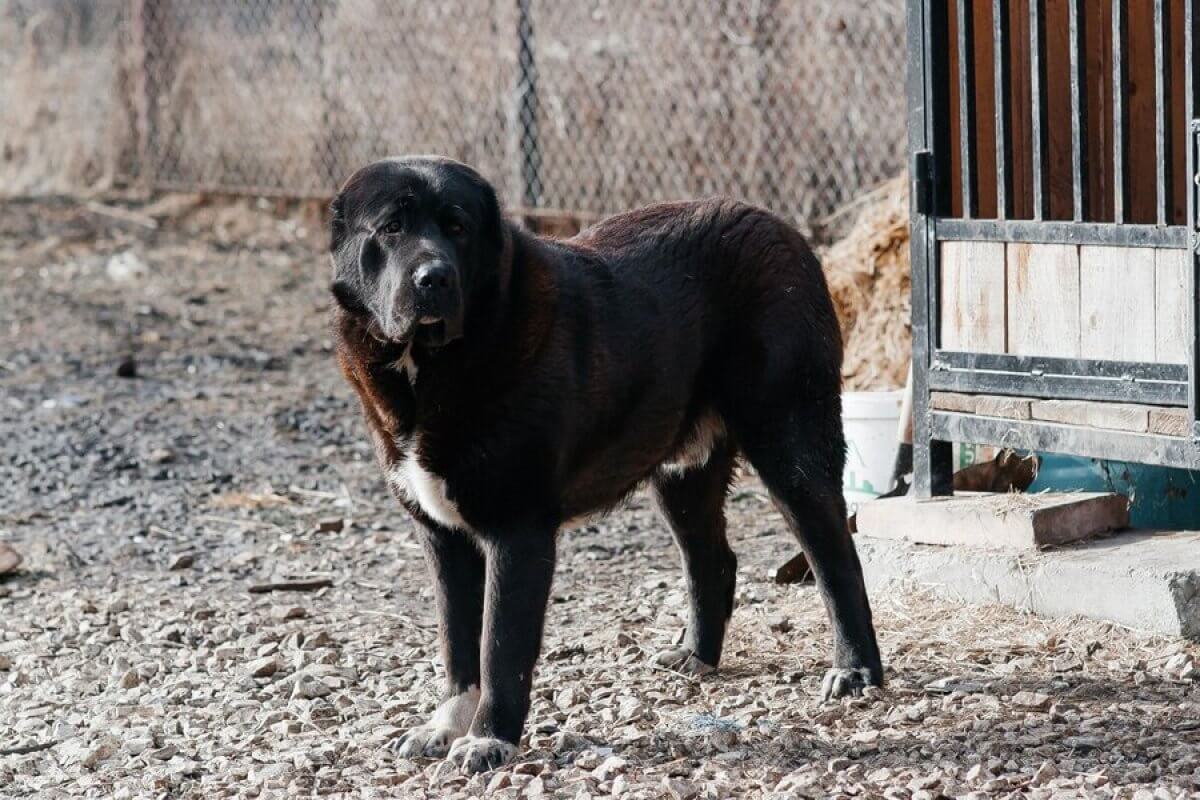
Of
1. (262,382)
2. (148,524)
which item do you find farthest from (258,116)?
(148,524)

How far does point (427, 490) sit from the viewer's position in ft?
13.7

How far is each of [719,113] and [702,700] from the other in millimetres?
6376

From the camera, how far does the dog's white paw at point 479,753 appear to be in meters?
4.03

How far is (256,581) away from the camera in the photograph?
20.5ft

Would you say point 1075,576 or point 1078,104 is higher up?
point 1078,104

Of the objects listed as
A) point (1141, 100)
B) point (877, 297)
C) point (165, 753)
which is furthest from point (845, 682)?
point (877, 297)

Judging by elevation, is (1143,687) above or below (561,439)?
below

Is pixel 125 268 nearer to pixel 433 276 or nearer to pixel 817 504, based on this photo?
pixel 817 504

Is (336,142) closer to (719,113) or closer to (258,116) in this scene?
(258,116)

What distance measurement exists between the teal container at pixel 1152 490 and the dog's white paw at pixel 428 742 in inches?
98.3

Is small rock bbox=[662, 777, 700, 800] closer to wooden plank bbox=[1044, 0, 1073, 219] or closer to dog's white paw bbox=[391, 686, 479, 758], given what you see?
dog's white paw bbox=[391, 686, 479, 758]

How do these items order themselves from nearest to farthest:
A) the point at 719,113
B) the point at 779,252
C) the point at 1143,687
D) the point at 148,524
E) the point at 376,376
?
the point at 376,376 → the point at 1143,687 → the point at 779,252 → the point at 148,524 → the point at 719,113

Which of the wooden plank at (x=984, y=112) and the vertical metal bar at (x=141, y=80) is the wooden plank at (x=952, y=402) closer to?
the wooden plank at (x=984, y=112)

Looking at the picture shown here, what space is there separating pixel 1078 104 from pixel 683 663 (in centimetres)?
205
